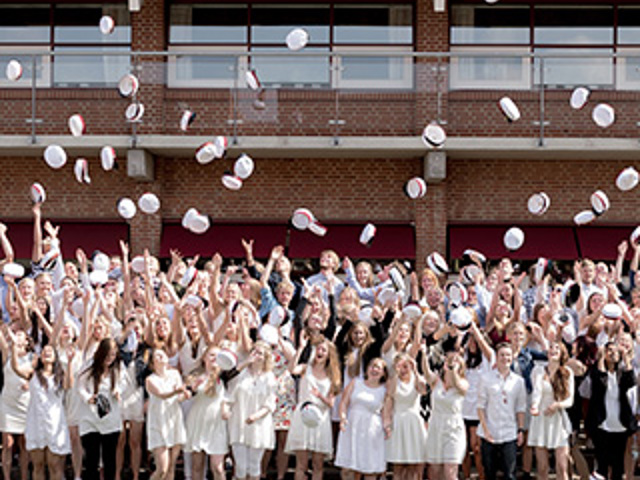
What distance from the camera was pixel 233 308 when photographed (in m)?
11.8

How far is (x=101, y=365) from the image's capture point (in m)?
11.3

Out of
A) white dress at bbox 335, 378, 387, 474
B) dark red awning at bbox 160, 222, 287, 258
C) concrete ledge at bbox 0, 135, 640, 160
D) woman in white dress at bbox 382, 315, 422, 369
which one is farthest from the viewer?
dark red awning at bbox 160, 222, 287, 258

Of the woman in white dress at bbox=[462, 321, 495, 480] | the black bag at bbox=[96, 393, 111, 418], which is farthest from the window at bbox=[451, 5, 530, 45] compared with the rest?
the black bag at bbox=[96, 393, 111, 418]

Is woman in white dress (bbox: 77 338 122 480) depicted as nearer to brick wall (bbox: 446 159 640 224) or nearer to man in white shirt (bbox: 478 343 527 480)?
man in white shirt (bbox: 478 343 527 480)

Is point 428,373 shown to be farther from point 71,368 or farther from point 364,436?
point 71,368

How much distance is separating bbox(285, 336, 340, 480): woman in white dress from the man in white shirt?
1539mm

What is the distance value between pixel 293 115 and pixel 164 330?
8773 millimetres

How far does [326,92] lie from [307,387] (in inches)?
366

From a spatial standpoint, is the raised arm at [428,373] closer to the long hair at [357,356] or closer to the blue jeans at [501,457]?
the long hair at [357,356]

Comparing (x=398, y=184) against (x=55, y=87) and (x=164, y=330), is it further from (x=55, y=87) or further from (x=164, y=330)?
(x=164, y=330)

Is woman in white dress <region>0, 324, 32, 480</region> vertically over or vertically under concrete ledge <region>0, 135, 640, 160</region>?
under

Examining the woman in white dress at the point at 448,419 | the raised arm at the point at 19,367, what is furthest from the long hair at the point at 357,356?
the raised arm at the point at 19,367

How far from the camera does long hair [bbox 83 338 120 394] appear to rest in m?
11.3

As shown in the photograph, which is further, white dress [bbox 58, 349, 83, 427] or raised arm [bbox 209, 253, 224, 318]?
raised arm [bbox 209, 253, 224, 318]
